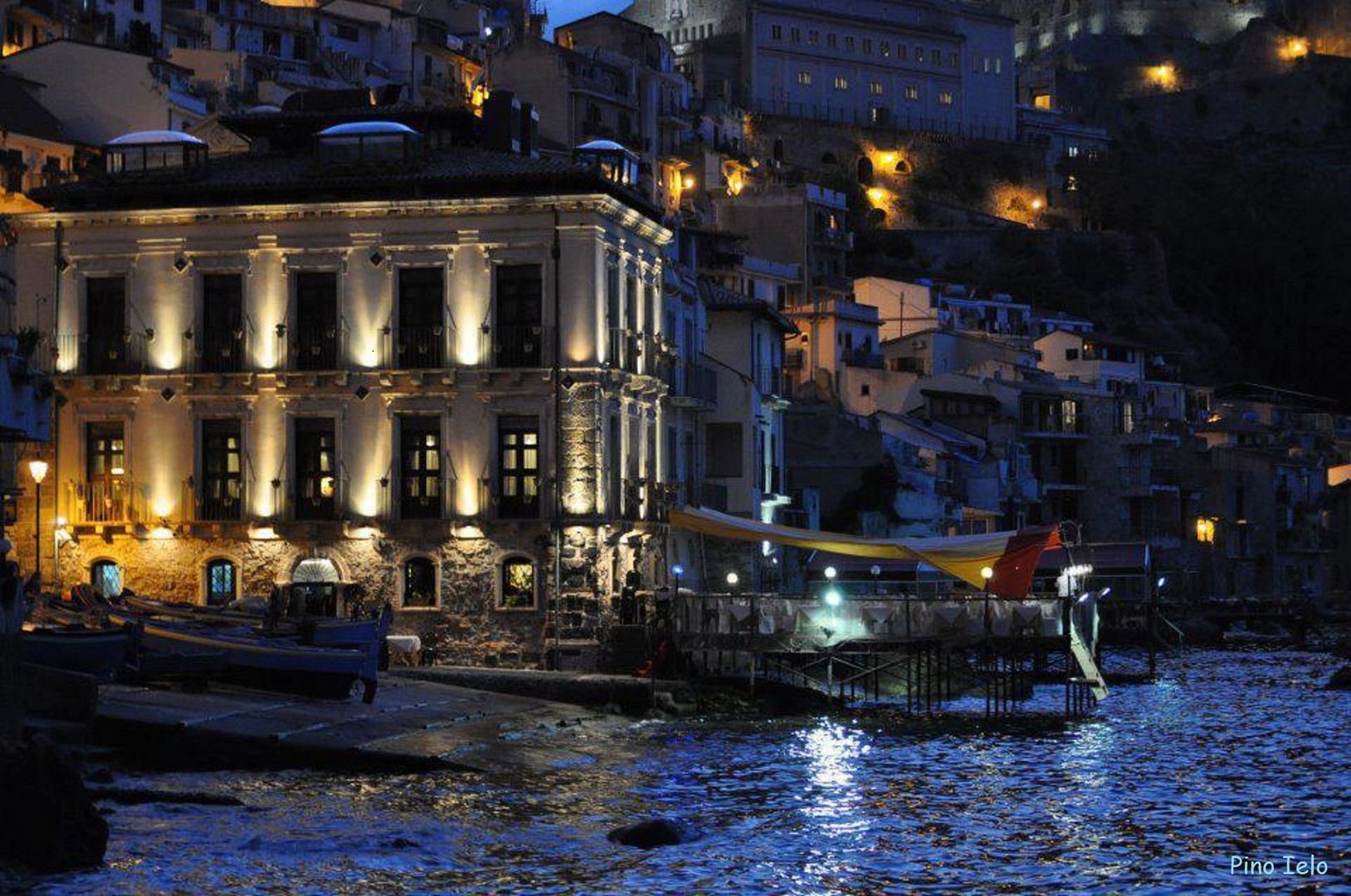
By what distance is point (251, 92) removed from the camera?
102438 millimetres

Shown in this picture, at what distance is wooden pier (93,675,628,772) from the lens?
3681 cm

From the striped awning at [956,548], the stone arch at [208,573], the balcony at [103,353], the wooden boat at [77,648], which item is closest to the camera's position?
the wooden boat at [77,648]

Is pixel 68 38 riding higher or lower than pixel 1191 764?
higher

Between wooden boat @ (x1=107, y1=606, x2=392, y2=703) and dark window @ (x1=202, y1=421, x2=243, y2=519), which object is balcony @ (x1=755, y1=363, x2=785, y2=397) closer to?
dark window @ (x1=202, y1=421, x2=243, y2=519)

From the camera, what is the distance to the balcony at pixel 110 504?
185 ft

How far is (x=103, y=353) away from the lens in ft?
188

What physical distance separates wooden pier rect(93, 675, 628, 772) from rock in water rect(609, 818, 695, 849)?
Result: 6.33m

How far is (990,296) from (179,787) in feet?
409

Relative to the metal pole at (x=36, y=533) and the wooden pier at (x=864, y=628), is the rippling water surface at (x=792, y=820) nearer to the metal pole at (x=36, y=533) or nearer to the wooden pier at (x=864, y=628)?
the wooden pier at (x=864, y=628)

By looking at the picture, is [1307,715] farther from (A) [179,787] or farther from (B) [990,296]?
(B) [990,296]

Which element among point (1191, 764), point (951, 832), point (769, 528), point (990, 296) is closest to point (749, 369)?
point (769, 528)

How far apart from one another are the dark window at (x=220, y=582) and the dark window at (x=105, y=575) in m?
2.51

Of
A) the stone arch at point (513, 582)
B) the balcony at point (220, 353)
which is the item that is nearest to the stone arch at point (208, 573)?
the balcony at point (220, 353)

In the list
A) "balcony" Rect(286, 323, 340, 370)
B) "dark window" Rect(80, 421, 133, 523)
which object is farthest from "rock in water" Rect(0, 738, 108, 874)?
"dark window" Rect(80, 421, 133, 523)
